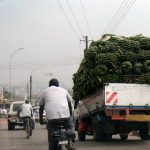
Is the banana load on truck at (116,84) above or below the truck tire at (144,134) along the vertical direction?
above

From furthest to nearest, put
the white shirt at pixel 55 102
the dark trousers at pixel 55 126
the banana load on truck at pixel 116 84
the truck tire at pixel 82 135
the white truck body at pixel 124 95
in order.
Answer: the truck tire at pixel 82 135, the banana load on truck at pixel 116 84, the white truck body at pixel 124 95, the white shirt at pixel 55 102, the dark trousers at pixel 55 126

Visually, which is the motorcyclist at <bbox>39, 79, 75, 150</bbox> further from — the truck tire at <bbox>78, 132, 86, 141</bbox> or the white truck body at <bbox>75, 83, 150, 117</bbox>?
the truck tire at <bbox>78, 132, 86, 141</bbox>

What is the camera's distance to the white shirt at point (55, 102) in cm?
1074

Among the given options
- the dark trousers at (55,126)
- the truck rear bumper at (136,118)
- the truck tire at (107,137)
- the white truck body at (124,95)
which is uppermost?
the white truck body at (124,95)

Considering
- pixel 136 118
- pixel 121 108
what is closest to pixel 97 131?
pixel 121 108

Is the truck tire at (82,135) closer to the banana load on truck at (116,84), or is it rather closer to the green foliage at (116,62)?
the banana load on truck at (116,84)

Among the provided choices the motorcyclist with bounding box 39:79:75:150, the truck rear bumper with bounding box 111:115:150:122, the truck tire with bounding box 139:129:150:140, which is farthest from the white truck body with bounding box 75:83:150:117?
the motorcyclist with bounding box 39:79:75:150

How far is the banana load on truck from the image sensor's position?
18.5m

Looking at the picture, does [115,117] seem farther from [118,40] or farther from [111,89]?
[118,40]

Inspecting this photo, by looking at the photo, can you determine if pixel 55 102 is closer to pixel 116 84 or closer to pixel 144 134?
pixel 116 84

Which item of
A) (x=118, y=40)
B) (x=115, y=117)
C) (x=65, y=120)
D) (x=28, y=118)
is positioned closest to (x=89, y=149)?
(x=115, y=117)

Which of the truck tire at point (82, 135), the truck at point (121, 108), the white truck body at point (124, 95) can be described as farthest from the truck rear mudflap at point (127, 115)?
the truck tire at point (82, 135)

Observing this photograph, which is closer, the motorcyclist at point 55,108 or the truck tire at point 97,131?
the motorcyclist at point 55,108

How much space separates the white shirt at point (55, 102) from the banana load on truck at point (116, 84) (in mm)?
7349
